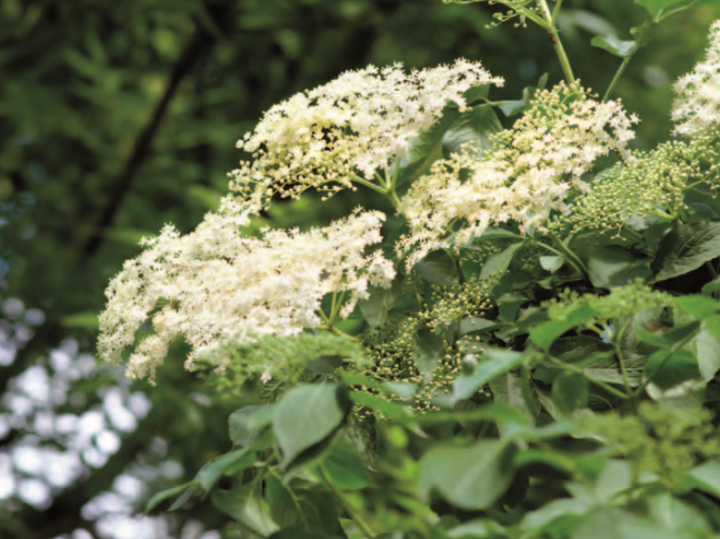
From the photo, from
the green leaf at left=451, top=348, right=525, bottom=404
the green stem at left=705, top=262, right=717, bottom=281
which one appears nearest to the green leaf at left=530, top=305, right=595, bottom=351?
the green leaf at left=451, top=348, right=525, bottom=404

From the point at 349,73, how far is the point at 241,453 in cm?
38

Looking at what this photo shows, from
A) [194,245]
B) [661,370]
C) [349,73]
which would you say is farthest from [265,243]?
[661,370]

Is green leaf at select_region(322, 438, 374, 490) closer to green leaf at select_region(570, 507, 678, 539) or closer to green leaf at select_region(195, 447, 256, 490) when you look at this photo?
green leaf at select_region(195, 447, 256, 490)

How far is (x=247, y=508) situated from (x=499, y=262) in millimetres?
266

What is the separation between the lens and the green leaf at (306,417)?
1.31 ft

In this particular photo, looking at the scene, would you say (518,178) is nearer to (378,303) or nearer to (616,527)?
(378,303)

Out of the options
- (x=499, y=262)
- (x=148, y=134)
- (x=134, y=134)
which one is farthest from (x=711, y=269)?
(x=134, y=134)

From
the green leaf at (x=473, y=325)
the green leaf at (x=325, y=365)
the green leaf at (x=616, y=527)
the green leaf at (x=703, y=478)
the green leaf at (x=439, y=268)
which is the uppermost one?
the green leaf at (x=439, y=268)

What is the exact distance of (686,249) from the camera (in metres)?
0.60

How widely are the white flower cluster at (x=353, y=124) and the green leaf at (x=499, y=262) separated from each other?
12 cm

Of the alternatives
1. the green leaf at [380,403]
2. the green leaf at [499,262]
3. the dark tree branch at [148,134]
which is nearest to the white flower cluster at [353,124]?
the green leaf at [499,262]

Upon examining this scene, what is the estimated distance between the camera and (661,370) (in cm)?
49

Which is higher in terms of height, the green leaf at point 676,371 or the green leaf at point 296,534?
the green leaf at point 676,371

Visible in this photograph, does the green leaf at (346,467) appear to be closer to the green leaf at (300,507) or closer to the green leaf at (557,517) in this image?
the green leaf at (300,507)
